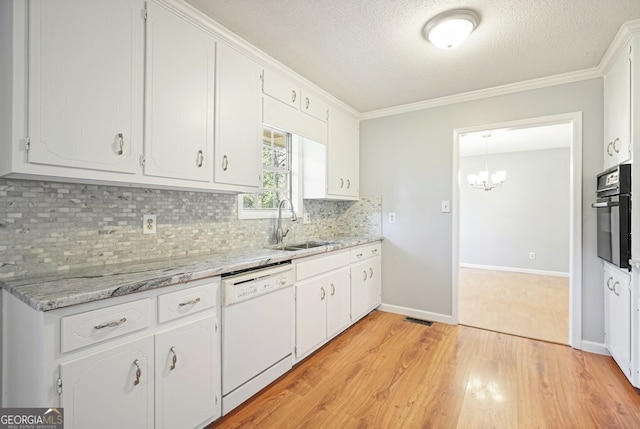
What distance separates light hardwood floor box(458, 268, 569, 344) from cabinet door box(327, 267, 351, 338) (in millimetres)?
1361

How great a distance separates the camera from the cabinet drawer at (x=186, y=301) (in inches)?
54.2

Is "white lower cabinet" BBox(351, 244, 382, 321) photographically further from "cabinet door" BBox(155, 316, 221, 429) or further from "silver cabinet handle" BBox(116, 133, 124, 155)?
"silver cabinet handle" BBox(116, 133, 124, 155)

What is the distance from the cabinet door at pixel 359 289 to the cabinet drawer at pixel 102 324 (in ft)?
6.55

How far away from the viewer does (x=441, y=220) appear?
3.20 m

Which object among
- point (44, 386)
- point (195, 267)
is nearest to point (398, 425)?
point (195, 267)

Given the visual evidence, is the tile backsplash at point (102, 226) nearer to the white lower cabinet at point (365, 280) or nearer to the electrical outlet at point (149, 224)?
the electrical outlet at point (149, 224)

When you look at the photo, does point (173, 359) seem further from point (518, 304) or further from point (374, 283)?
point (518, 304)

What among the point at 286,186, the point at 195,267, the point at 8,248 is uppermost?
the point at 286,186

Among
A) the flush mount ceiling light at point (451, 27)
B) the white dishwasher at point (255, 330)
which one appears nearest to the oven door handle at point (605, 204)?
the flush mount ceiling light at point (451, 27)

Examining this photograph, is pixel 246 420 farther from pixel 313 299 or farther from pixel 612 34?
pixel 612 34

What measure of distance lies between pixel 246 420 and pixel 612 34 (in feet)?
11.0

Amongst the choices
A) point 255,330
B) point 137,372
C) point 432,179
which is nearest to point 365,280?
point 432,179

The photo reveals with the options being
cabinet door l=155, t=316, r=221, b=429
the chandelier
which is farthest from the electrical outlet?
the chandelier

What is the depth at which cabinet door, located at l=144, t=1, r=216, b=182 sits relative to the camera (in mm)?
1588
